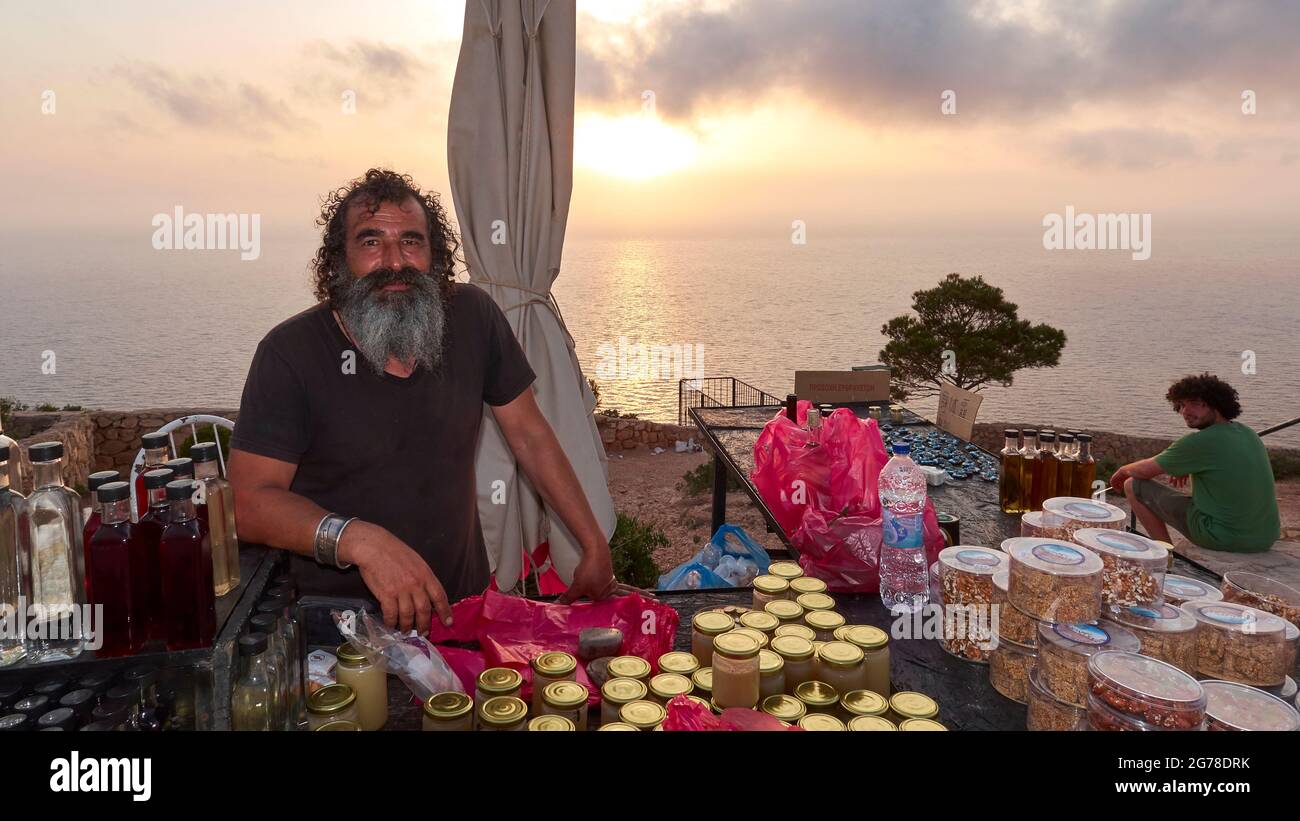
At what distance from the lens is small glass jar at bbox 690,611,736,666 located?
160 cm

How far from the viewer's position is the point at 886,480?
2.33 meters

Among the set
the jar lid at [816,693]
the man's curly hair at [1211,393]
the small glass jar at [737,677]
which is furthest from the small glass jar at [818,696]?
the man's curly hair at [1211,393]

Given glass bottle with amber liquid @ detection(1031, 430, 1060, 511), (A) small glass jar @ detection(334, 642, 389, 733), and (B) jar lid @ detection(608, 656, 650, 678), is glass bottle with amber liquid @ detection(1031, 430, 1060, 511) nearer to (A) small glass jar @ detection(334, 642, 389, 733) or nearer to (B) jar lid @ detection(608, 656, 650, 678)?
(B) jar lid @ detection(608, 656, 650, 678)

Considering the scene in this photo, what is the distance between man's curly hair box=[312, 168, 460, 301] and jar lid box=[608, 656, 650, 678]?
167cm

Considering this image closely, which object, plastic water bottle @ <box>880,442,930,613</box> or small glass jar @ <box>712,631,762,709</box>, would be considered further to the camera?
plastic water bottle @ <box>880,442,930,613</box>

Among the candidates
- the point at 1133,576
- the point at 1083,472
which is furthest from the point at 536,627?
the point at 1083,472

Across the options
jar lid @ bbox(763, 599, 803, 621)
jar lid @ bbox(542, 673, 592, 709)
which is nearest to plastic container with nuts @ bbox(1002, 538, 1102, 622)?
jar lid @ bbox(763, 599, 803, 621)

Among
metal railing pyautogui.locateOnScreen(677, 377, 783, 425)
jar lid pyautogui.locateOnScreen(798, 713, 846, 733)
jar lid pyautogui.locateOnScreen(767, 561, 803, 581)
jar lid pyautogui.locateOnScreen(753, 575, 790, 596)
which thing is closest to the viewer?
jar lid pyautogui.locateOnScreen(798, 713, 846, 733)

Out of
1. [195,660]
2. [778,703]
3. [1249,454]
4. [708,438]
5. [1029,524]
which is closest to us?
[195,660]

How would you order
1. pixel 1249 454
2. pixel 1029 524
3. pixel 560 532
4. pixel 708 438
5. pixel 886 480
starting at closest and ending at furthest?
1. pixel 1029 524
2. pixel 886 480
3. pixel 560 532
4. pixel 1249 454
5. pixel 708 438

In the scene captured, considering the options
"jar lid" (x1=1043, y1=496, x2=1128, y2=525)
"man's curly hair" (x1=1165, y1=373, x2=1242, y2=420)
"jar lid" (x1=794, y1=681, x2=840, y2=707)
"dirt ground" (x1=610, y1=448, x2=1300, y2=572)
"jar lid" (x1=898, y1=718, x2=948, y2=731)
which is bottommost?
"dirt ground" (x1=610, y1=448, x2=1300, y2=572)
